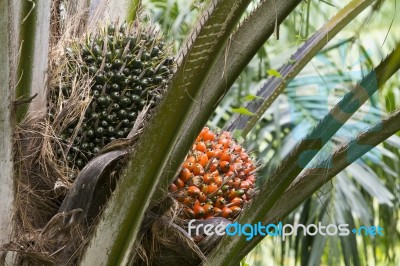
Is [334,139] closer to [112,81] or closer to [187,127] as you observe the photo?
[112,81]

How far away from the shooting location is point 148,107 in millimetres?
1797

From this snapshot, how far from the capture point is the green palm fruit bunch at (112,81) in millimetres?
1797

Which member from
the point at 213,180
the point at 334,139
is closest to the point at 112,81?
the point at 213,180

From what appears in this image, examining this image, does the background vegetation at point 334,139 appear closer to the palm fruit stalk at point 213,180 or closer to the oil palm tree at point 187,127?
the palm fruit stalk at point 213,180

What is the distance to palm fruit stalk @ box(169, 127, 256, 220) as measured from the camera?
5.76 feet

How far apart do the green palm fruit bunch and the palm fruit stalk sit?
0.18m

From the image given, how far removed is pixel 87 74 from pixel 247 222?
593 millimetres

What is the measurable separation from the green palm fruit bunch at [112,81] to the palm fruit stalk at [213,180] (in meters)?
0.18

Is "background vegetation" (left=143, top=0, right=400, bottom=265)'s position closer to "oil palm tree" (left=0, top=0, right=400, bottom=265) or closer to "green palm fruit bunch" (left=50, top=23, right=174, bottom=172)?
"green palm fruit bunch" (left=50, top=23, right=174, bottom=172)

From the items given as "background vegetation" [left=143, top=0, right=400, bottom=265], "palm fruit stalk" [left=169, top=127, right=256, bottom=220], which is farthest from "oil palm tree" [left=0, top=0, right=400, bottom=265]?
"background vegetation" [left=143, top=0, right=400, bottom=265]

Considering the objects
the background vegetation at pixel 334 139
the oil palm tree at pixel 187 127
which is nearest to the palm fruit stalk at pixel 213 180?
the oil palm tree at pixel 187 127

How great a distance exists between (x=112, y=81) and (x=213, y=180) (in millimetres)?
373

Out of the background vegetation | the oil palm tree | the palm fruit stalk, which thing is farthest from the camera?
the background vegetation

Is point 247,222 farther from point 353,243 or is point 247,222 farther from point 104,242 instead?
point 353,243
